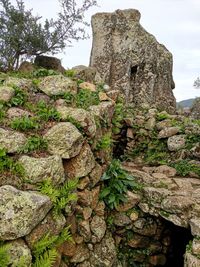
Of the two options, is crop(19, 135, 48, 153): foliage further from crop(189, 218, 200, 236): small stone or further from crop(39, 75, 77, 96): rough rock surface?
crop(189, 218, 200, 236): small stone

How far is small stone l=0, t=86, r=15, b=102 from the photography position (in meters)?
→ 6.49

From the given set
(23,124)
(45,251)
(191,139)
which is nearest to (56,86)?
(23,124)

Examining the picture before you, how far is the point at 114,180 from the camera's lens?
274 inches

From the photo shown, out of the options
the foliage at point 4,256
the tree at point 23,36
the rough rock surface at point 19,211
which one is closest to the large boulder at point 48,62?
the tree at point 23,36

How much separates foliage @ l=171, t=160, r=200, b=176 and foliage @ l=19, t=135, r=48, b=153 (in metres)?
4.51

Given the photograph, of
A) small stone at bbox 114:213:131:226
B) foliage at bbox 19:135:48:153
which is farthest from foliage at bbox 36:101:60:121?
small stone at bbox 114:213:131:226

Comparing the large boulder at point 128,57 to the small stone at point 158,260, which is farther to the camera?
the large boulder at point 128,57

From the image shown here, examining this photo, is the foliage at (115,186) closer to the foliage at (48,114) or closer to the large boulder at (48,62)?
the foliage at (48,114)

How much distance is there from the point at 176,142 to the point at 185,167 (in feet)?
4.34

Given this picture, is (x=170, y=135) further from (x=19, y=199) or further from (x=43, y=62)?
(x=19, y=199)

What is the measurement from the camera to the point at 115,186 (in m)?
6.84

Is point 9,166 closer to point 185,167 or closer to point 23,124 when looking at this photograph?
point 23,124

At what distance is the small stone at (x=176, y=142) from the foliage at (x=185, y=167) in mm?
792

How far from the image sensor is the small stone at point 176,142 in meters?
9.95
